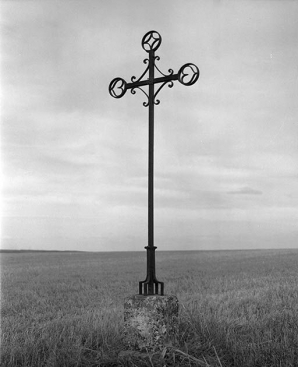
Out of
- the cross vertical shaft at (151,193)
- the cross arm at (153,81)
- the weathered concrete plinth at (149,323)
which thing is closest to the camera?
the weathered concrete plinth at (149,323)

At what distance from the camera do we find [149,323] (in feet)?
16.8

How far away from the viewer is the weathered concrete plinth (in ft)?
16.7

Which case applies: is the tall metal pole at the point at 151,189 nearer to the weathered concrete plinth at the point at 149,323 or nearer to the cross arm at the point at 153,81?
the cross arm at the point at 153,81

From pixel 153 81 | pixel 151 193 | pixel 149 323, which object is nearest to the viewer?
pixel 149 323

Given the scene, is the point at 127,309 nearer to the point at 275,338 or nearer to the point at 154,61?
the point at 275,338

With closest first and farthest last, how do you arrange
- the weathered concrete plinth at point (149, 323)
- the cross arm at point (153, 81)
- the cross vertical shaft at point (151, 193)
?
the weathered concrete plinth at point (149, 323), the cross vertical shaft at point (151, 193), the cross arm at point (153, 81)

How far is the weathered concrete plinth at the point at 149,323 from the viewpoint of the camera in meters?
5.09

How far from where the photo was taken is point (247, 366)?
15.8ft

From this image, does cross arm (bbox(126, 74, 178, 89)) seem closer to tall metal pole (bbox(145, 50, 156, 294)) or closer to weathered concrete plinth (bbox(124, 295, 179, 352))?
tall metal pole (bbox(145, 50, 156, 294))

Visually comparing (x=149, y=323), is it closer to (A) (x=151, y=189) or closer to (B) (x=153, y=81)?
(A) (x=151, y=189)

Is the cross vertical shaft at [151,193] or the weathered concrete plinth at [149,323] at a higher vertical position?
the cross vertical shaft at [151,193]

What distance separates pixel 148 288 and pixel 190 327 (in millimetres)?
1003

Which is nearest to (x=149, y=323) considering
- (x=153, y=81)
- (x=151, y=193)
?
(x=151, y=193)

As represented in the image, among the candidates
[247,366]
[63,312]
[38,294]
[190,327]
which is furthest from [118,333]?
[38,294]
